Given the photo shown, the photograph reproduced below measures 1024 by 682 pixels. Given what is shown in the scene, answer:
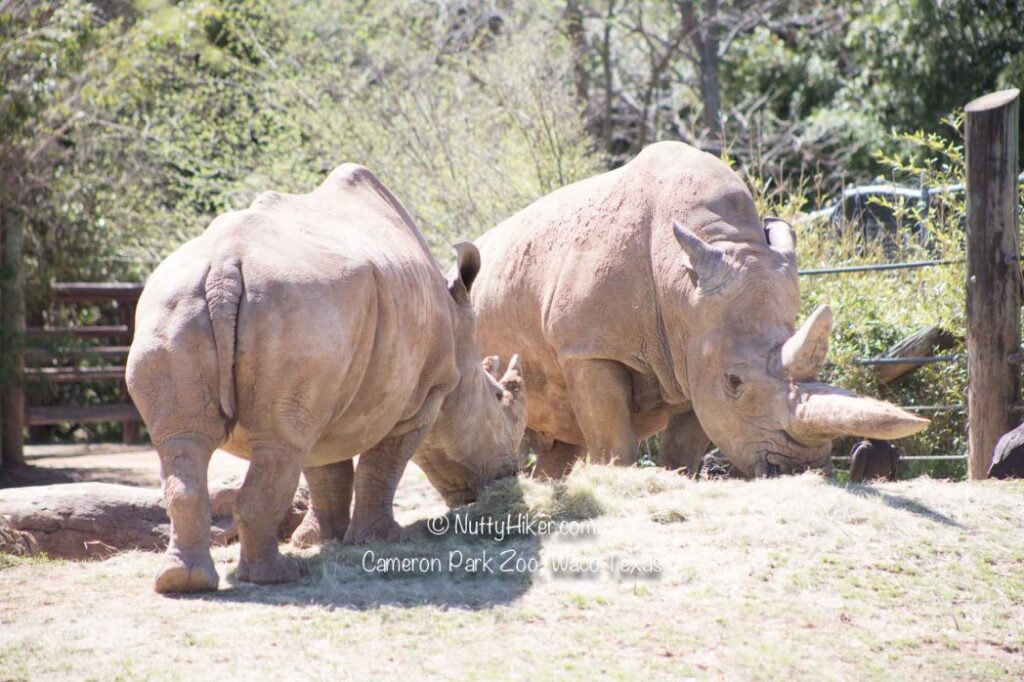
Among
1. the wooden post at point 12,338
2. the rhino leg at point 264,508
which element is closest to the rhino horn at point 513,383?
the rhino leg at point 264,508

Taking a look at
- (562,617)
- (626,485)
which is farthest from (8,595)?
(626,485)

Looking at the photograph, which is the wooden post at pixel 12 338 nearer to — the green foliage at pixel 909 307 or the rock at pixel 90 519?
the rock at pixel 90 519

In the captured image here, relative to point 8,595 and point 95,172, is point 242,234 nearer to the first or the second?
point 8,595

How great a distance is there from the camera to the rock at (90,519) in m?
7.07

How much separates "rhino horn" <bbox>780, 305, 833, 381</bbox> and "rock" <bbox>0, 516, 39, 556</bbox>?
409 centimetres

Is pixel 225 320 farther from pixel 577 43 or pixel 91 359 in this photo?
pixel 577 43

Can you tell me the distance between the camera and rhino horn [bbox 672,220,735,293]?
7.64 m

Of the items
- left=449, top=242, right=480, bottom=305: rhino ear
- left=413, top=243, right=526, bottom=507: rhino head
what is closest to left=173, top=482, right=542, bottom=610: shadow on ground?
left=413, top=243, right=526, bottom=507: rhino head

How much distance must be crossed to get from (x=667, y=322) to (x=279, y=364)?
316 centimetres

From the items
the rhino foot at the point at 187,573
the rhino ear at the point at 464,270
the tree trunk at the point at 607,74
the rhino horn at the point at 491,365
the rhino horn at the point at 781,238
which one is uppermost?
the tree trunk at the point at 607,74

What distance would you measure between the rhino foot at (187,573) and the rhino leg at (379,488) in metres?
1.35

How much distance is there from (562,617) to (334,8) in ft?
51.8

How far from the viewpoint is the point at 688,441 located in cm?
893

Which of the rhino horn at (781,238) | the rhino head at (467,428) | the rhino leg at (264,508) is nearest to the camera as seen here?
the rhino leg at (264,508)
